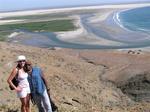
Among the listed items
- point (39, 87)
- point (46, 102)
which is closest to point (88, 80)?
point (46, 102)

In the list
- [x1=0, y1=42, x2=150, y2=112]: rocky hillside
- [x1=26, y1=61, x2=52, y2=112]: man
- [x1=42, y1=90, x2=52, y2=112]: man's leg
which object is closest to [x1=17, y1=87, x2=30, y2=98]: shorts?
[x1=26, y1=61, x2=52, y2=112]: man

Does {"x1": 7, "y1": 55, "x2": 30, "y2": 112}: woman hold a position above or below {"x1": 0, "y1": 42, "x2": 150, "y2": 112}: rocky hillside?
above

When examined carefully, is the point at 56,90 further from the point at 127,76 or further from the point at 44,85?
the point at 44,85

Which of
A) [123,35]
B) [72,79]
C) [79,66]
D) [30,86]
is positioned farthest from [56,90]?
[123,35]

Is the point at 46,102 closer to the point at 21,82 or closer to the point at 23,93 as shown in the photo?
the point at 23,93

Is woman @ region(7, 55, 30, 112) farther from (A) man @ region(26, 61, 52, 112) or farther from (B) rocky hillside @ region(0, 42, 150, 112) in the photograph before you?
(B) rocky hillside @ region(0, 42, 150, 112)

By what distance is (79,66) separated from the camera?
30.7 metres

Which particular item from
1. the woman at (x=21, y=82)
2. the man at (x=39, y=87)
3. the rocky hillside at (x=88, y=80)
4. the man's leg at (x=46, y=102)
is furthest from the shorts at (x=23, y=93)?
the rocky hillside at (x=88, y=80)

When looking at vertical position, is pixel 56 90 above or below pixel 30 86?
below

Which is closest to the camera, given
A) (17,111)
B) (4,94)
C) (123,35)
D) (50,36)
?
(17,111)

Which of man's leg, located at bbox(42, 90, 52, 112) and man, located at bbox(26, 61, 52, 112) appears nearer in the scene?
man, located at bbox(26, 61, 52, 112)

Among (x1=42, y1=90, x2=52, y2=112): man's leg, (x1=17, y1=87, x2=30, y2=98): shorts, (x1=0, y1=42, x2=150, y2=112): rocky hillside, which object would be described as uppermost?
(x1=17, y1=87, x2=30, y2=98): shorts

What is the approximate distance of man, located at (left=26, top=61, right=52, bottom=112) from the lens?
1207cm

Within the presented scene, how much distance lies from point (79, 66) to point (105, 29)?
4771cm
